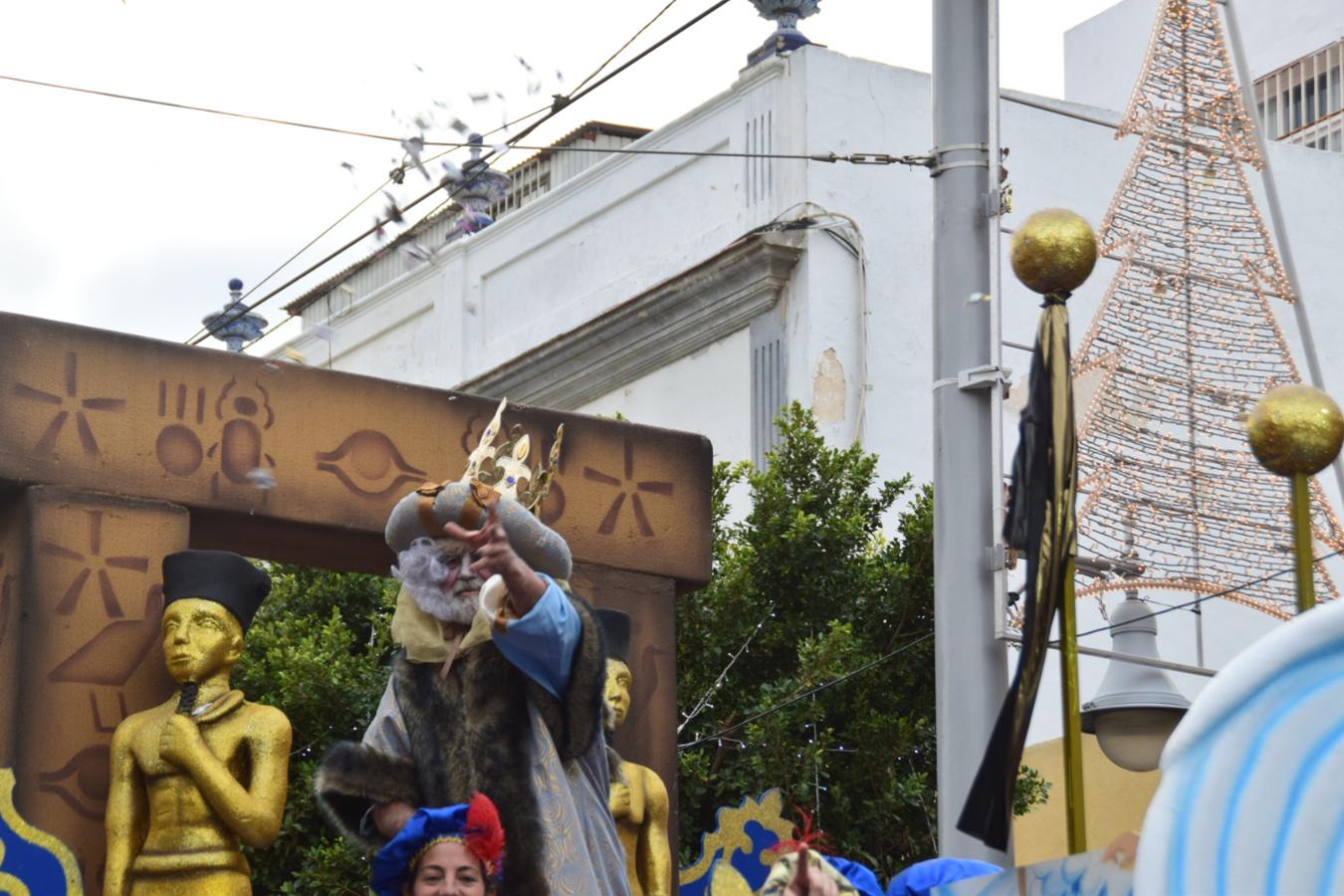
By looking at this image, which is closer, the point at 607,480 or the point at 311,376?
the point at 311,376

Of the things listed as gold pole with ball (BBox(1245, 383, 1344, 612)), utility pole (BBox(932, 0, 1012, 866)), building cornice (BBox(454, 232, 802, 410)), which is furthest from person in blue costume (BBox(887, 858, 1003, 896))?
building cornice (BBox(454, 232, 802, 410))

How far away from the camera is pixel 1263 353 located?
1164 centimetres

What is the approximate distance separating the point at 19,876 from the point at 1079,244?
3.43m

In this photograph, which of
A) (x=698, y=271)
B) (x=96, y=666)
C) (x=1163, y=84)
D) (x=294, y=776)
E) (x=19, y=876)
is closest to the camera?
(x=19, y=876)

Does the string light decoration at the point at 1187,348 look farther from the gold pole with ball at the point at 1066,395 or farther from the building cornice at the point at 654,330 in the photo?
the building cornice at the point at 654,330

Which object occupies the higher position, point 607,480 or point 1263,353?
point 1263,353

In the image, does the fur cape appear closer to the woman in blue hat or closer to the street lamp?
the woman in blue hat

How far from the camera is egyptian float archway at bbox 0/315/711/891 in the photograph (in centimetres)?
705

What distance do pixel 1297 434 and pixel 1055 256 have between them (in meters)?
0.77

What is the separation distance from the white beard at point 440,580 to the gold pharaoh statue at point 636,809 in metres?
1.68

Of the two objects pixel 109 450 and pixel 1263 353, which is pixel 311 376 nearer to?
pixel 109 450

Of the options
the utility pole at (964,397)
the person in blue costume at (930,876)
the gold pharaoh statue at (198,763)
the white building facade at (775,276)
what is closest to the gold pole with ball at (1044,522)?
the person in blue costume at (930,876)

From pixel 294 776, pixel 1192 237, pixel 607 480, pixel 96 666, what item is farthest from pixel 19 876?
pixel 1192 237

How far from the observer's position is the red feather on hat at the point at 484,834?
16.9 ft
